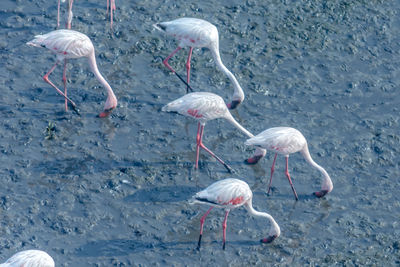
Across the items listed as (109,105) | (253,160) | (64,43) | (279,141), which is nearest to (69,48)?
(64,43)

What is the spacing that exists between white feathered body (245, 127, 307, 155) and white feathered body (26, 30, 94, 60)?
2452 millimetres

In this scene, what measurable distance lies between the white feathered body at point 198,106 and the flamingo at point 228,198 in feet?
3.88

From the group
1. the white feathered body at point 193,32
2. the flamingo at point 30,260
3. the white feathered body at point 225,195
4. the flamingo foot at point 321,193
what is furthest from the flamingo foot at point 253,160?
the flamingo at point 30,260

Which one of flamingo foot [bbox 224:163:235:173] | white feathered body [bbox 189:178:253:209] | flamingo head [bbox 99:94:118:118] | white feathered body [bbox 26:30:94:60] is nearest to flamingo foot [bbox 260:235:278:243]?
white feathered body [bbox 189:178:253:209]

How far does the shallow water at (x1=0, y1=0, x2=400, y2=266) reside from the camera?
8.16 m

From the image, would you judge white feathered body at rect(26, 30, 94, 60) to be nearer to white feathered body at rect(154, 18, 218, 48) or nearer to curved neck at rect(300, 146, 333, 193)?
white feathered body at rect(154, 18, 218, 48)

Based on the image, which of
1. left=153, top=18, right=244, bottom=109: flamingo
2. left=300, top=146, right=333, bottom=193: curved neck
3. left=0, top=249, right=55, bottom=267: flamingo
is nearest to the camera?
left=0, top=249, right=55, bottom=267: flamingo

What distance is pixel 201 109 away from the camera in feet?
29.4

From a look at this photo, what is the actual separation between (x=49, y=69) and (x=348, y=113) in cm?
399

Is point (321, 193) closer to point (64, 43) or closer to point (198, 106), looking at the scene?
point (198, 106)

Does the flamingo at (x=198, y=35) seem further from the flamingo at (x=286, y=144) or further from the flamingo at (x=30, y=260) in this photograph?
the flamingo at (x=30, y=260)

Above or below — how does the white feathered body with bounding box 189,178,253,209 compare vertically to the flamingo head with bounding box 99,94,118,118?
below

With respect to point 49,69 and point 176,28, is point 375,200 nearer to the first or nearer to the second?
point 176,28

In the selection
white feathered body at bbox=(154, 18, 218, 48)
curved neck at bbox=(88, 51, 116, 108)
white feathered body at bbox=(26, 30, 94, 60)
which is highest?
white feathered body at bbox=(154, 18, 218, 48)
